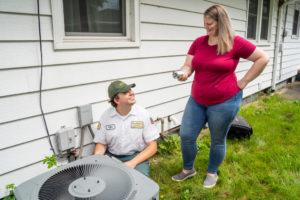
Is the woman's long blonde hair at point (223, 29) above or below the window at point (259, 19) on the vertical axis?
below

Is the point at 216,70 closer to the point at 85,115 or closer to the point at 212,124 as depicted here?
the point at 212,124

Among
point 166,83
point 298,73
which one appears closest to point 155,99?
point 166,83

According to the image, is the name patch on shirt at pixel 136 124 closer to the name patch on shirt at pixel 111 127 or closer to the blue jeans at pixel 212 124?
the name patch on shirt at pixel 111 127

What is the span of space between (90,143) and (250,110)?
3.43 m

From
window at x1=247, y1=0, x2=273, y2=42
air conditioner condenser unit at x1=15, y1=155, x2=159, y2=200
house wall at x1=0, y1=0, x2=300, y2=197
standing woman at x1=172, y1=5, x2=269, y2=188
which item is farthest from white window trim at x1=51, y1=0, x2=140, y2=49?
window at x1=247, y1=0, x2=273, y2=42

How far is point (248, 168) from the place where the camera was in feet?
8.43

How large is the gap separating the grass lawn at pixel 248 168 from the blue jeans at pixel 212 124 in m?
0.23

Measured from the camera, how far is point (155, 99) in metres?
2.91

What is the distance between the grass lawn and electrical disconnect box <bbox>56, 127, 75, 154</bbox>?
979mm

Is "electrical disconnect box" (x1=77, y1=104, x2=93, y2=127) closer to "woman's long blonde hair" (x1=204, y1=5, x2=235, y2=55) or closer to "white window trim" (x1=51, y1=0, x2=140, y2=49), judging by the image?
"white window trim" (x1=51, y1=0, x2=140, y2=49)

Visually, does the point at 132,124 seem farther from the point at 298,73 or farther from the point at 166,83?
the point at 298,73

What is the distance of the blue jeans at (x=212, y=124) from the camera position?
192 cm

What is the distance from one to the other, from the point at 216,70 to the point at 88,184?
52.8 inches

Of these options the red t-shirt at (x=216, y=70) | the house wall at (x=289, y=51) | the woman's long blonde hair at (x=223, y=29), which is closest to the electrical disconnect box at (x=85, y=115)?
the red t-shirt at (x=216, y=70)
